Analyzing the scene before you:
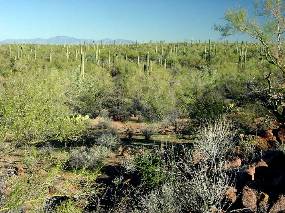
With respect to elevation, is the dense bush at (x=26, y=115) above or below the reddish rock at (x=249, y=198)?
above

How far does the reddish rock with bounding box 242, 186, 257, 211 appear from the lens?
14.0 meters

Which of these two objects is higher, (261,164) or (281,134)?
(261,164)

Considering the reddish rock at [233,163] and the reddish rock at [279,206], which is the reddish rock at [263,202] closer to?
the reddish rock at [279,206]

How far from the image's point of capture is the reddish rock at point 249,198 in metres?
14.0

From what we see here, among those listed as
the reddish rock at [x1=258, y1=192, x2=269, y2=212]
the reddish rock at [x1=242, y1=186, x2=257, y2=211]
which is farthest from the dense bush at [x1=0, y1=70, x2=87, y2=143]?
the reddish rock at [x1=258, y1=192, x2=269, y2=212]

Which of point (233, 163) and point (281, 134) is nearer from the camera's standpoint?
point (233, 163)

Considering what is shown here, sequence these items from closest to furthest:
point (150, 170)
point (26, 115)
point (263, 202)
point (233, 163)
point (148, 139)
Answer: point (263, 202)
point (26, 115)
point (233, 163)
point (150, 170)
point (148, 139)

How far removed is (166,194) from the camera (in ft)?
48.6

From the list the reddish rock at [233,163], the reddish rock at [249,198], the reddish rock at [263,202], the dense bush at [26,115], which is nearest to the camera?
the reddish rock at [263,202]

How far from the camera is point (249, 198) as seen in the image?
14219mm

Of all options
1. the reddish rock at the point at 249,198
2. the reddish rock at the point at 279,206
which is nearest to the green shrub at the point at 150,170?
the reddish rock at the point at 249,198

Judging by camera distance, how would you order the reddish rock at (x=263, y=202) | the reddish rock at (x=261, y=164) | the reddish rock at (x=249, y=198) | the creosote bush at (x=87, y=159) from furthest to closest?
1. the creosote bush at (x=87, y=159)
2. the reddish rock at (x=261, y=164)
3. the reddish rock at (x=249, y=198)
4. the reddish rock at (x=263, y=202)

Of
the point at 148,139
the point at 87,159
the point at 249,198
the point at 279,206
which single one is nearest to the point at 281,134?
the point at 249,198

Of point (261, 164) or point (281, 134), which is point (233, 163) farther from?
point (281, 134)
